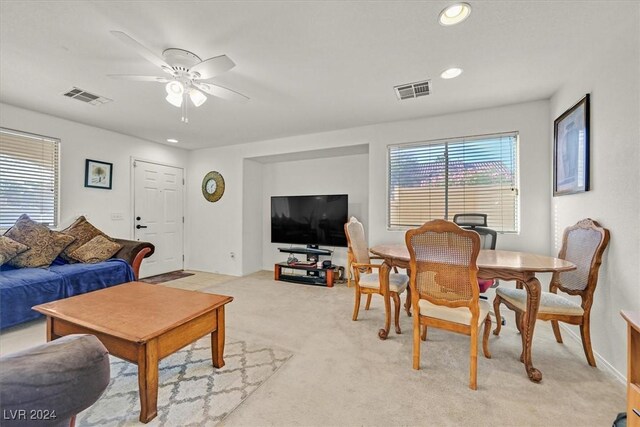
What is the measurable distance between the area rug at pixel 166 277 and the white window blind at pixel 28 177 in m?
1.49

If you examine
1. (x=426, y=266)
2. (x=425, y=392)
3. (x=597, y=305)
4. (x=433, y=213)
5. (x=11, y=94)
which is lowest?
(x=425, y=392)

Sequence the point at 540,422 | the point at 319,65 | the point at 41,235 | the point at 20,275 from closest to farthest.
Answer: the point at 540,422
the point at 319,65
the point at 20,275
the point at 41,235

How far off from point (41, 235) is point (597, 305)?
219 inches

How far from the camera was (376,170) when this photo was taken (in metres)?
3.84

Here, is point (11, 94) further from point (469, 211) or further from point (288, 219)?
point (469, 211)

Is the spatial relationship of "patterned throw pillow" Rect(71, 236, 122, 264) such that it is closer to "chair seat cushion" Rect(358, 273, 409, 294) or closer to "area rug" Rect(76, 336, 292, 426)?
"area rug" Rect(76, 336, 292, 426)

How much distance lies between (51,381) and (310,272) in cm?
391

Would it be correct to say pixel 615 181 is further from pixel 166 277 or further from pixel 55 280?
pixel 166 277

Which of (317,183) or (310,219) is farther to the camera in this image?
(317,183)

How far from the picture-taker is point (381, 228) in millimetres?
3791

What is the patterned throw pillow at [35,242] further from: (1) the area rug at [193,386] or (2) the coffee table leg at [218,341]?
(2) the coffee table leg at [218,341]

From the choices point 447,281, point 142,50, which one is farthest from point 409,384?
point 142,50

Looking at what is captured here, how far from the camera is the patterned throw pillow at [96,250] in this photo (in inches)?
129

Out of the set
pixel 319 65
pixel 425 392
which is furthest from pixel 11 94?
pixel 425 392
